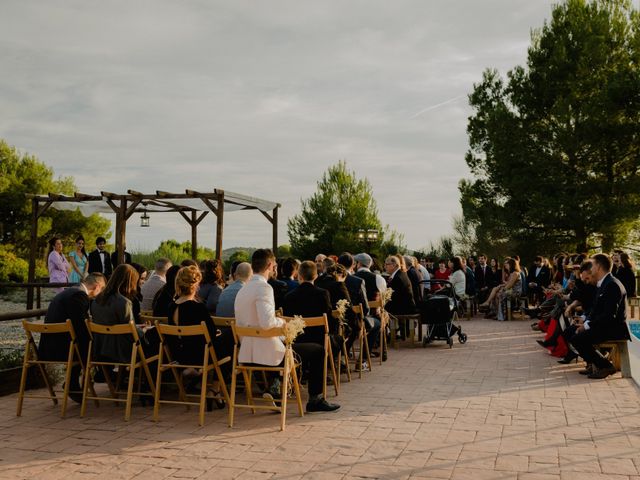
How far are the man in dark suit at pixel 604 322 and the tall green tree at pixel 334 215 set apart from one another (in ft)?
118

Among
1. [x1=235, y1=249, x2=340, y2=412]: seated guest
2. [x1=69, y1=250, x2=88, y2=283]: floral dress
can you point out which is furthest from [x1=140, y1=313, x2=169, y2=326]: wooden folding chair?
[x1=69, y1=250, x2=88, y2=283]: floral dress

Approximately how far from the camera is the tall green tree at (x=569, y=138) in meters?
25.0

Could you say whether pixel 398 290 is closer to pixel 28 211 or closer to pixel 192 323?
pixel 192 323

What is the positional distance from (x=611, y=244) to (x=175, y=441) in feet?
80.5

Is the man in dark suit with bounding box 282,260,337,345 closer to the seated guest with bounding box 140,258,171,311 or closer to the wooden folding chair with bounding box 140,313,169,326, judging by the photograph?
the wooden folding chair with bounding box 140,313,169,326

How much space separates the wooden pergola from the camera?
45.7ft

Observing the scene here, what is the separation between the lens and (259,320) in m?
5.74

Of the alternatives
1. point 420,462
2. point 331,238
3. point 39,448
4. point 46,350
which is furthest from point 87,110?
point 331,238

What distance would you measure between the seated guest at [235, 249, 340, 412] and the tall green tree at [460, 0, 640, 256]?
2108 cm

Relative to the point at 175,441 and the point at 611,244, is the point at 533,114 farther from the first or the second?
the point at 175,441

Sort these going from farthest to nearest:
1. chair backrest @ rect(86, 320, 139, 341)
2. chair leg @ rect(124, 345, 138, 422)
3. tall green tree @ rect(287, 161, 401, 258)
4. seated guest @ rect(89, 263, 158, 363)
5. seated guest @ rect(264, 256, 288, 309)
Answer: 1. tall green tree @ rect(287, 161, 401, 258)
2. seated guest @ rect(264, 256, 288, 309)
3. seated guest @ rect(89, 263, 158, 363)
4. chair backrest @ rect(86, 320, 139, 341)
5. chair leg @ rect(124, 345, 138, 422)

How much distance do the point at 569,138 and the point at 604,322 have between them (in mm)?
19522

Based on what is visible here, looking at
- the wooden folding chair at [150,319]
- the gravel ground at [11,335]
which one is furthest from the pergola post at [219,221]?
the wooden folding chair at [150,319]

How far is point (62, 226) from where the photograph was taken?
32.9 metres
